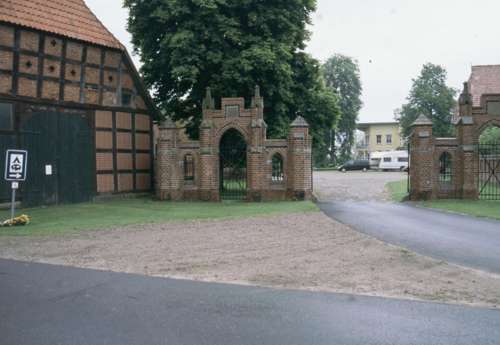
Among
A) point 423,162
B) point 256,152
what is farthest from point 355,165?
point 256,152

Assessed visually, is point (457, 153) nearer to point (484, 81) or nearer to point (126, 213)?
point (126, 213)

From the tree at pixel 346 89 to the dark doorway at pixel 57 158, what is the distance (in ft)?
165

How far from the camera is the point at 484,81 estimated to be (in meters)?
34.3

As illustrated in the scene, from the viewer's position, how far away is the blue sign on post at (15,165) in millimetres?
13242

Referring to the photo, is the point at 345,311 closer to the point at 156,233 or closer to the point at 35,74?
the point at 156,233

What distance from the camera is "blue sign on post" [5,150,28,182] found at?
1324cm

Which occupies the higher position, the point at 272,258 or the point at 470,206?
the point at 470,206

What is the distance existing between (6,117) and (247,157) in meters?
9.26

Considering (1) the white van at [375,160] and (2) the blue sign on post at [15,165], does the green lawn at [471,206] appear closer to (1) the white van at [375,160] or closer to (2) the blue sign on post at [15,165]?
(2) the blue sign on post at [15,165]

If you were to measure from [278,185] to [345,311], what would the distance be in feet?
47.8

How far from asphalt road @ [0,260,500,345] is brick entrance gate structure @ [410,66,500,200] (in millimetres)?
14961

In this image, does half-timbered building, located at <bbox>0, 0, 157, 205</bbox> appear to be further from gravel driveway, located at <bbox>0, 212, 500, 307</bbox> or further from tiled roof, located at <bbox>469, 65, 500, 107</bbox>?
tiled roof, located at <bbox>469, 65, 500, 107</bbox>

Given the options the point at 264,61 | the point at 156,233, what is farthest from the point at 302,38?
the point at 156,233

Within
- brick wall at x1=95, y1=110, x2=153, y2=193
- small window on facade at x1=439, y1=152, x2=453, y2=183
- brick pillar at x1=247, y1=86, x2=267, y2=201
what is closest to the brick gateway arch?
small window on facade at x1=439, y1=152, x2=453, y2=183
